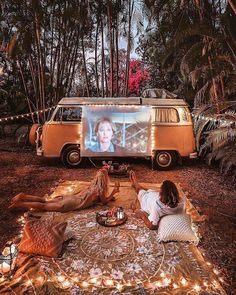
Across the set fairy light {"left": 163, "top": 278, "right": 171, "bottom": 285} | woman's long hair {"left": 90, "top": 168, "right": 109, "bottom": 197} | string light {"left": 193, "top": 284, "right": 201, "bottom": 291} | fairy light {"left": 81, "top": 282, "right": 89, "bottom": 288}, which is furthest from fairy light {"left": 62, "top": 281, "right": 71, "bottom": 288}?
woman's long hair {"left": 90, "top": 168, "right": 109, "bottom": 197}

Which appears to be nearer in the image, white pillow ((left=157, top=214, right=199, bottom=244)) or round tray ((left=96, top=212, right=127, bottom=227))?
white pillow ((left=157, top=214, right=199, bottom=244))

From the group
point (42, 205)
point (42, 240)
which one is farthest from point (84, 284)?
point (42, 205)

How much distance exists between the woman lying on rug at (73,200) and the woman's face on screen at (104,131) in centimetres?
283

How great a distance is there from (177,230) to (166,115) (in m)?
4.78

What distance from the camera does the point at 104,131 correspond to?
855 centimetres

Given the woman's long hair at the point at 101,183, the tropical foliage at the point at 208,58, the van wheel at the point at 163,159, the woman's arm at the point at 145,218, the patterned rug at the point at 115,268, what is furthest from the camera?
the van wheel at the point at 163,159

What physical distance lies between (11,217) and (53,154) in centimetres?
353

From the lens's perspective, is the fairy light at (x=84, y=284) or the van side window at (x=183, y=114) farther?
the van side window at (x=183, y=114)

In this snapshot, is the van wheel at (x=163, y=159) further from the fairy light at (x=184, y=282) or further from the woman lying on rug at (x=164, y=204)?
the fairy light at (x=184, y=282)

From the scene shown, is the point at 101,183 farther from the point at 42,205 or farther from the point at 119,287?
the point at 119,287

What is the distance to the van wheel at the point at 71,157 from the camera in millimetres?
8742

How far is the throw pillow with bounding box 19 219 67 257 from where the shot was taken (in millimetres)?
3902

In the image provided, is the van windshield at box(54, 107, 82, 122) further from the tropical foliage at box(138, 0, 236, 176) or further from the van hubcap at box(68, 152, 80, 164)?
the tropical foliage at box(138, 0, 236, 176)

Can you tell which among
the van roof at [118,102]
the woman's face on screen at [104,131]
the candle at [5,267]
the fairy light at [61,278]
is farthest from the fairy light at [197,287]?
the van roof at [118,102]
